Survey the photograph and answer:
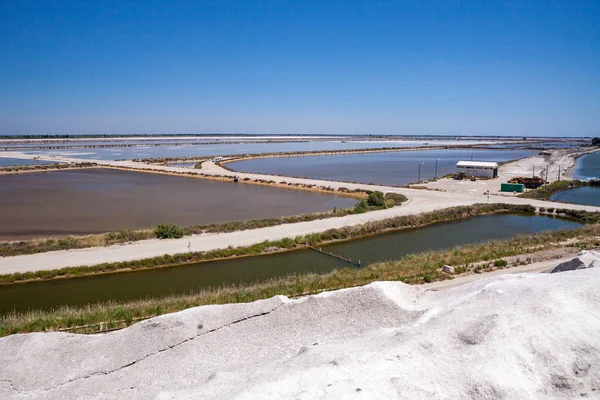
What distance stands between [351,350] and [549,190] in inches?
1585

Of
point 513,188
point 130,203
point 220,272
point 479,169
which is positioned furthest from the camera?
point 479,169

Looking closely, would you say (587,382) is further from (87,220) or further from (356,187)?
(356,187)

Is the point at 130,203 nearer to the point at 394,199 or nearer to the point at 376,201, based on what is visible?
the point at 376,201

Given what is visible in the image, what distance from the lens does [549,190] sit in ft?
129

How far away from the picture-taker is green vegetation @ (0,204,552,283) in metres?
16.2

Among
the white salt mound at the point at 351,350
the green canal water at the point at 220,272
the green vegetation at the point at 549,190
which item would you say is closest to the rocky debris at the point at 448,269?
the green canal water at the point at 220,272

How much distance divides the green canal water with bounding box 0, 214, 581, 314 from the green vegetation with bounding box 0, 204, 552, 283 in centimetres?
37

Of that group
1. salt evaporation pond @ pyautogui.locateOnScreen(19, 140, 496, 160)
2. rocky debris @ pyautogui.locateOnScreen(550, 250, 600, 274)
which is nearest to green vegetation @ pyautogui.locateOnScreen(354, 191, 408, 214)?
rocky debris @ pyautogui.locateOnScreen(550, 250, 600, 274)

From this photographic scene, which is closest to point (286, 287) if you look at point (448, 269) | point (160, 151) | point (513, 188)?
point (448, 269)

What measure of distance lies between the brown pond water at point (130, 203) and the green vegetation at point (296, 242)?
7.26 meters

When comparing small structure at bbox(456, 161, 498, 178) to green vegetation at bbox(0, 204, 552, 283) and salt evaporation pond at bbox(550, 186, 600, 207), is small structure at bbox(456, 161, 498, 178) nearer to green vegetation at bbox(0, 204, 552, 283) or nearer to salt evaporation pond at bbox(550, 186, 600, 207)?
salt evaporation pond at bbox(550, 186, 600, 207)

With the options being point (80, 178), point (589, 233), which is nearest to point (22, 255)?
point (589, 233)

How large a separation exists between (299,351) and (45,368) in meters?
4.60

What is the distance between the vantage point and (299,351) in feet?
23.0
